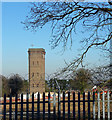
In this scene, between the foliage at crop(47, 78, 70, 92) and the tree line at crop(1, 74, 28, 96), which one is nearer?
the foliage at crop(47, 78, 70, 92)

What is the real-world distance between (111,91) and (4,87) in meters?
6.21

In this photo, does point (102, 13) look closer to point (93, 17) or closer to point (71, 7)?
point (93, 17)

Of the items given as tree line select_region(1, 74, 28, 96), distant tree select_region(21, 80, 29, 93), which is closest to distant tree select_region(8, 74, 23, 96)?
tree line select_region(1, 74, 28, 96)

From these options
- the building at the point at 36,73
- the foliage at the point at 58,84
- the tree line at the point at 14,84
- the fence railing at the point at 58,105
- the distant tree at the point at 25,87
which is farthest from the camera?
the tree line at the point at 14,84

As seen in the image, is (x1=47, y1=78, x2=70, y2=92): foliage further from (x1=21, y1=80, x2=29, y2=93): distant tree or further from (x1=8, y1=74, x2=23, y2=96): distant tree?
(x1=8, y1=74, x2=23, y2=96): distant tree

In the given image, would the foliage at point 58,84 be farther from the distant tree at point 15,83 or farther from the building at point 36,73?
the distant tree at point 15,83

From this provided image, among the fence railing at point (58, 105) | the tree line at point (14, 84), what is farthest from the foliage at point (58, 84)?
the tree line at point (14, 84)

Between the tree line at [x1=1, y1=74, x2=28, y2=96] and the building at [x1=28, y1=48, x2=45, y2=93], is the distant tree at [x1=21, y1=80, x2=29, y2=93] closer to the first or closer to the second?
the tree line at [x1=1, y1=74, x2=28, y2=96]

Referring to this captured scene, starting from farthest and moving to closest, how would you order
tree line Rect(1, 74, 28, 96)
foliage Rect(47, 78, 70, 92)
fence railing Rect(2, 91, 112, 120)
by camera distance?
1. tree line Rect(1, 74, 28, 96)
2. foliage Rect(47, 78, 70, 92)
3. fence railing Rect(2, 91, 112, 120)

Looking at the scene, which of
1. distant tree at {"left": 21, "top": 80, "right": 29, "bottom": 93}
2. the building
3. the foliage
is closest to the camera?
the foliage

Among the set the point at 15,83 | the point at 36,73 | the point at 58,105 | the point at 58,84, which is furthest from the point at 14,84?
the point at 58,105

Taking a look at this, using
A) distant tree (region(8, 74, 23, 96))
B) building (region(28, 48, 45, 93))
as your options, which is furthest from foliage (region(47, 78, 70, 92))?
distant tree (region(8, 74, 23, 96))

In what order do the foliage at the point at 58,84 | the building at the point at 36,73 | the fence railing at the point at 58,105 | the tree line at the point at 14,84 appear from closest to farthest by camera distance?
1. the fence railing at the point at 58,105
2. the foliage at the point at 58,84
3. the building at the point at 36,73
4. the tree line at the point at 14,84

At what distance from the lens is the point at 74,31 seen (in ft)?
16.4
